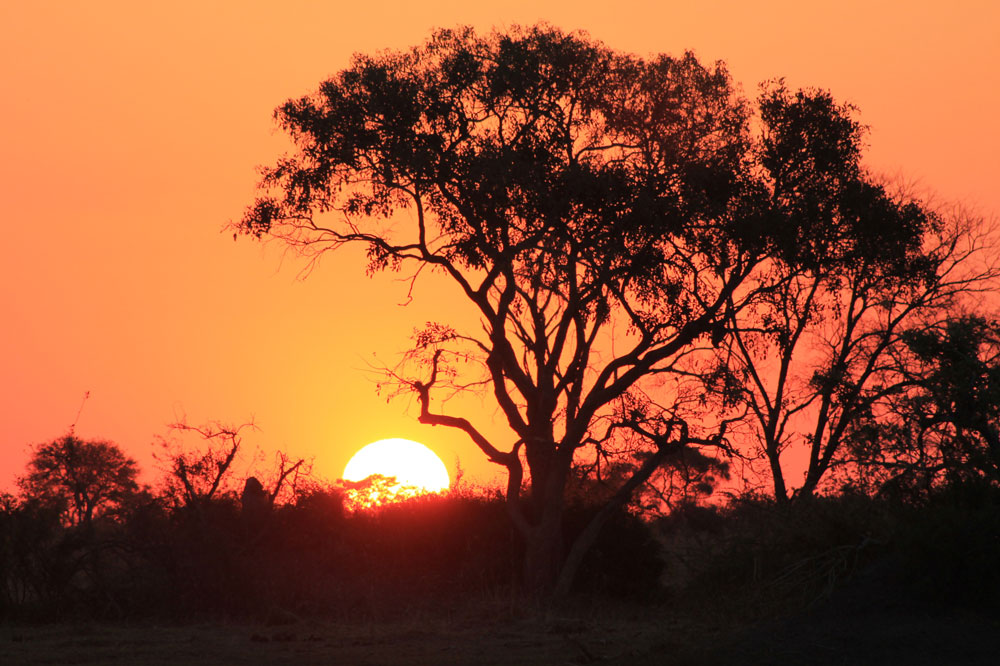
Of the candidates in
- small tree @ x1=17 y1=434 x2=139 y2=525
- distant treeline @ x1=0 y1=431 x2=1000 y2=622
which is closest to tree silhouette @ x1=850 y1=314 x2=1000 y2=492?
distant treeline @ x1=0 y1=431 x2=1000 y2=622

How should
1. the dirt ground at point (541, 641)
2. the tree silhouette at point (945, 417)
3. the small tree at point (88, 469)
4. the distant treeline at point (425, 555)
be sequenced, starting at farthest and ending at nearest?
the small tree at point (88, 469), the tree silhouette at point (945, 417), the distant treeline at point (425, 555), the dirt ground at point (541, 641)

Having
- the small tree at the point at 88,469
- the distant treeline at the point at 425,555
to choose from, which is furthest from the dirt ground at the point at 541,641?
the small tree at the point at 88,469

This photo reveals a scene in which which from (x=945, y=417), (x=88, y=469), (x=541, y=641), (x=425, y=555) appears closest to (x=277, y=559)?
(x=425, y=555)

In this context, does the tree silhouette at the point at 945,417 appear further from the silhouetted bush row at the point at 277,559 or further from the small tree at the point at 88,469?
the small tree at the point at 88,469

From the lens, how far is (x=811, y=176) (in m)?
24.8

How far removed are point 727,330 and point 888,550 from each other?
31.6 feet

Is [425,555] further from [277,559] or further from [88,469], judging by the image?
[88,469]

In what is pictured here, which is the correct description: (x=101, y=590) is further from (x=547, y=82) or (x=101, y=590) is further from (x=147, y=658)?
(x=547, y=82)

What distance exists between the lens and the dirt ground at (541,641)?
1166cm

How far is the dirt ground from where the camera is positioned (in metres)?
11.7

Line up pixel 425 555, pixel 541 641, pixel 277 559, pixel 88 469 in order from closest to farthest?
pixel 541 641 → pixel 277 559 → pixel 425 555 → pixel 88 469

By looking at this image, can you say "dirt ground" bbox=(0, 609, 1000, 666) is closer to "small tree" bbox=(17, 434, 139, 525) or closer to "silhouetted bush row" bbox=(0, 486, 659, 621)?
"silhouetted bush row" bbox=(0, 486, 659, 621)

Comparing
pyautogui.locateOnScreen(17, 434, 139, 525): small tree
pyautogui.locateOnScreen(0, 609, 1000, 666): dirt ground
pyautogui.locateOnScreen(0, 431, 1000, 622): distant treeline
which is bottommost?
pyautogui.locateOnScreen(0, 609, 1000, 666): dirt ground

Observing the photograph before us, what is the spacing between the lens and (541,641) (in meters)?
16.6
